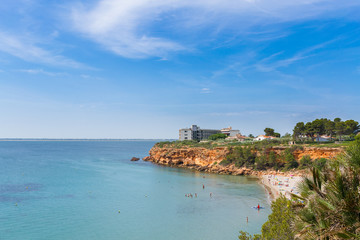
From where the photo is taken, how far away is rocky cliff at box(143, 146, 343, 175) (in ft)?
188

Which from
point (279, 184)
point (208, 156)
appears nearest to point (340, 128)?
point (279, 184)

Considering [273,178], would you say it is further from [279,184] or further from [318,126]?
[318,126]

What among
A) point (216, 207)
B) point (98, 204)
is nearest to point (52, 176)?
point (98, 204)

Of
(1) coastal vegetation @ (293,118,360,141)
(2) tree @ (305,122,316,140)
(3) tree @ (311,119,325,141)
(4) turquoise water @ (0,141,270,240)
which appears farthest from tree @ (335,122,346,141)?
(4) turquoise water @ (0,141,270,240)

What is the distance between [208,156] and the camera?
71750 mm

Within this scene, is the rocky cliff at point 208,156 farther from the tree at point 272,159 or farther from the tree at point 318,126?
the tree at point 318,126

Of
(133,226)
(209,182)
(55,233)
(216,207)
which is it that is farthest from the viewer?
(209,182)

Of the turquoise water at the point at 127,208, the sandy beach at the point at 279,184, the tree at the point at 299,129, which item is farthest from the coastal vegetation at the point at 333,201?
the tree at the point at 299,129

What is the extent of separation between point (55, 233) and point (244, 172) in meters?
45.0

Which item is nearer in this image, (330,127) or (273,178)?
(273,178)

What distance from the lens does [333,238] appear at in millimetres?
6949

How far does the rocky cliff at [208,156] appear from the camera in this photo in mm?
57156

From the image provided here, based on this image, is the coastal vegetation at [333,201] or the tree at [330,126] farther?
the tree at [330,126]

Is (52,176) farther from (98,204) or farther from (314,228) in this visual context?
(314,228)
